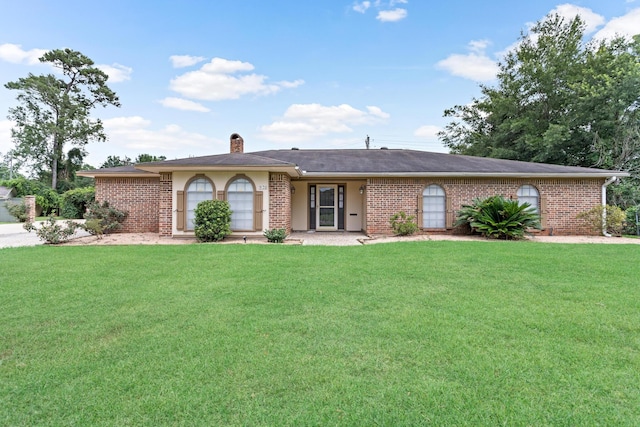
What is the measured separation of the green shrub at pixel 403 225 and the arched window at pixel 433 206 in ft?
3.00

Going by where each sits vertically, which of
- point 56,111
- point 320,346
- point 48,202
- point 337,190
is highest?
point 56,111

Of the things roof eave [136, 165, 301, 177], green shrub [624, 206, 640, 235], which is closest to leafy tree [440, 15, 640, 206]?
green shrub [624, 206, 640, 235]

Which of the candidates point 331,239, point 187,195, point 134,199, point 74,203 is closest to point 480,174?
point 331,239

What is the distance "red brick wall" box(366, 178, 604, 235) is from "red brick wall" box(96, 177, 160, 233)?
8658 millimetres

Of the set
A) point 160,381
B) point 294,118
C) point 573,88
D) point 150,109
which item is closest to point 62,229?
point 160,381

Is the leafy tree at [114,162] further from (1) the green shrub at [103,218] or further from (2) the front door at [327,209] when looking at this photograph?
(2) the front door at [327,209]

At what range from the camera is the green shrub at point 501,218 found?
1032 centimetres

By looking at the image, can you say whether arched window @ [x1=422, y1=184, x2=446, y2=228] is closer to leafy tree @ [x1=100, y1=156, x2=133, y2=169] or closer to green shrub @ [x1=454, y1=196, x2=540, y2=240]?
green shrub @ [x1=454, y1=196, x2=540, y2=240]

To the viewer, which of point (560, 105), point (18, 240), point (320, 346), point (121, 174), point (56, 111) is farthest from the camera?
point (56, 111)

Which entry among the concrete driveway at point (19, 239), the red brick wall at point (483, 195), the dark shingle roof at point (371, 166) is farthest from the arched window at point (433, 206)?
the concrete driveway at point (19, 239)

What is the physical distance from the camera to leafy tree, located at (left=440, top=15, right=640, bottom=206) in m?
17.1

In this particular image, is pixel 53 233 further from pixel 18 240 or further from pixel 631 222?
pixel 631 222

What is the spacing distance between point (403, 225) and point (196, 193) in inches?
284

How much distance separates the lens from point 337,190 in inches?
557
